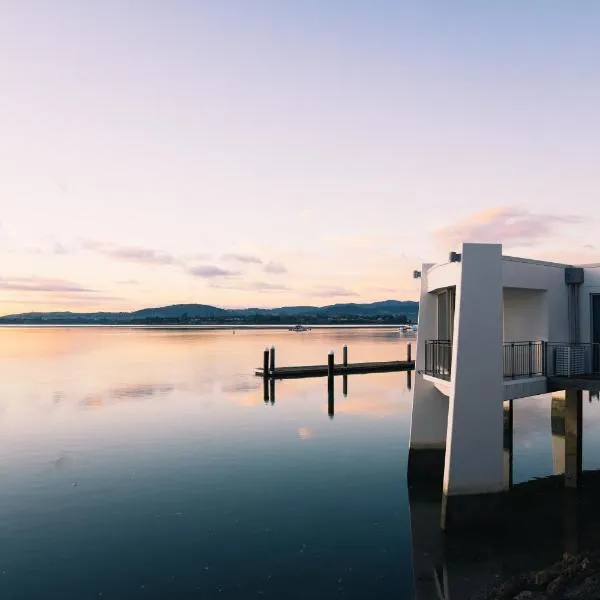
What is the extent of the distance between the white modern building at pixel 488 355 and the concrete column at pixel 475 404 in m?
0.03

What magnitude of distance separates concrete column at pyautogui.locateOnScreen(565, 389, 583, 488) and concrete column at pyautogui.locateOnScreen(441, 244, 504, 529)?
4.77 metres

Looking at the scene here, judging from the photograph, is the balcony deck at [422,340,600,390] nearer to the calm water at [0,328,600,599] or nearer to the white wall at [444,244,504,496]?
the white wall at [444,244,504,496]

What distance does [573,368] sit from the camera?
57.9 feet

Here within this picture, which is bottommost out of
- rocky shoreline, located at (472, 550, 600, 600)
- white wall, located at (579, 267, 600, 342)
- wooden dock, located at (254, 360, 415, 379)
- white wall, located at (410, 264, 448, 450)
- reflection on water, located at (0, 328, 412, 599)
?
reflection on water, located at (0, 328, 412, 599)

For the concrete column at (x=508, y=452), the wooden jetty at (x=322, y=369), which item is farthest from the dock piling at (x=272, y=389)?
the concrete column at (x=508, y=452)

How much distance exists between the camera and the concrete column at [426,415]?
19562mm

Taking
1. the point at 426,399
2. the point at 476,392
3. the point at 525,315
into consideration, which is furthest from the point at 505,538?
the point at 525,315

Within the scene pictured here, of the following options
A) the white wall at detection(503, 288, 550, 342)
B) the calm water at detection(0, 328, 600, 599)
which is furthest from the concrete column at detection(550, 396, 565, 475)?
the white wall at detection(503, 288, 550, 342)

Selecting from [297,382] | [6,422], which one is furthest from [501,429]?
[297,382]

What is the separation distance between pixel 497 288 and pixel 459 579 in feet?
23.2

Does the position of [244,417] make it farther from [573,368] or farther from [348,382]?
[573,368]

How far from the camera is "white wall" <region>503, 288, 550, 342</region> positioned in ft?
58.7

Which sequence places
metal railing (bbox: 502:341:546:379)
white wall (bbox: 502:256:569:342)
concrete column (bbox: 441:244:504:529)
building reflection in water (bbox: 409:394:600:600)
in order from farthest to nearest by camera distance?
1. metal railing (bbox: 502:341:546:379)
2. white wall (bbox: 502:256:569:342)
3. concrete column (bbox: 441:244:504:529)
4. building reflection in water (bbox: 409:394:600:600)

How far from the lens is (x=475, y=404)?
48.5 feet
